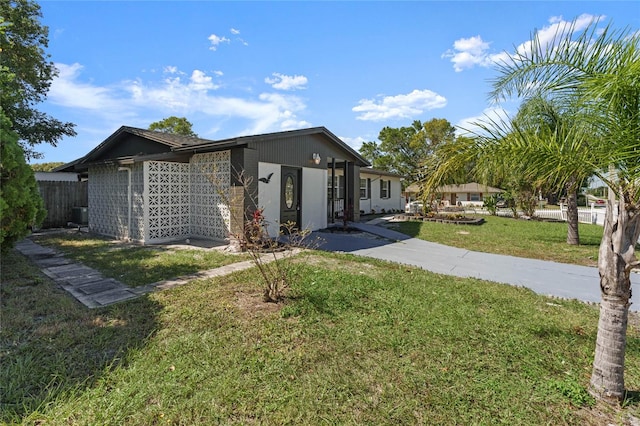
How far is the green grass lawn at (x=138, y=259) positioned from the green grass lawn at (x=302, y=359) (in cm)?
120

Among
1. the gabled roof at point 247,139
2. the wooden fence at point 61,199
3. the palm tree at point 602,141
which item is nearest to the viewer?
the palm tree at point 602,141

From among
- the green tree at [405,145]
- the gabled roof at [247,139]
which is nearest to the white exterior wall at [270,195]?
the gabled roof at [247,139]

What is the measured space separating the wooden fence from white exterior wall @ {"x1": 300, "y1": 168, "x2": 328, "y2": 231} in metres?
10.2

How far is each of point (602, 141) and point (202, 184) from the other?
9.30 metres

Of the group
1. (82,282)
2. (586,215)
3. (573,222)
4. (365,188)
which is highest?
(365,188)

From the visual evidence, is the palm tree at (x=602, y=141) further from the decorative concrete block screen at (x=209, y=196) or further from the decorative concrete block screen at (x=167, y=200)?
the decorative concrete block screen at (x=167, y=200)

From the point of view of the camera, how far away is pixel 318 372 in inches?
Result: 112

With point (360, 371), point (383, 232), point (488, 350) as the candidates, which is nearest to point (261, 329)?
point (360, 371)

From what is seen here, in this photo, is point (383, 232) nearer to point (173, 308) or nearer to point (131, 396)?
point (173, 308)

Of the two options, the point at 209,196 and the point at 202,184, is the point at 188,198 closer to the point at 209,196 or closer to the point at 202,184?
the point at 202,184

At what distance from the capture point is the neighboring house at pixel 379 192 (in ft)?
66.5

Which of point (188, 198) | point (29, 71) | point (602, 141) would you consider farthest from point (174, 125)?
point (602, 141)

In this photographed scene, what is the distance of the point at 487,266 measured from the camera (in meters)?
7.20

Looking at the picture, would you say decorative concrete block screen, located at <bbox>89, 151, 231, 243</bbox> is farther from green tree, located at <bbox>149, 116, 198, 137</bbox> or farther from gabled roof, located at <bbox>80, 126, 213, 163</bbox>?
green tree, located at <bbox>149, 116, 198, 137</bbox>
